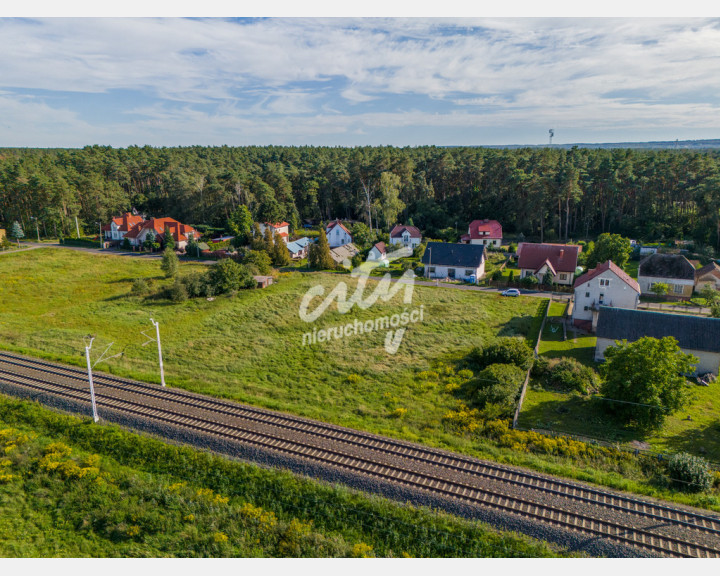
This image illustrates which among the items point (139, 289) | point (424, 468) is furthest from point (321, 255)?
point (424, 468)

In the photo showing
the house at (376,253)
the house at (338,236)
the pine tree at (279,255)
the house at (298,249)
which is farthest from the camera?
the house at (338,236)

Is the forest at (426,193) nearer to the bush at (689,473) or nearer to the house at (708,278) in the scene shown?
the house at (708,278)

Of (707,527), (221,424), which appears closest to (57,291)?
(221,424)

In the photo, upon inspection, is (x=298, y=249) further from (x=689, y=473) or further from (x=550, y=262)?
(x=689, y=473)

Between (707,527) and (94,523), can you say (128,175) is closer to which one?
(94,523)

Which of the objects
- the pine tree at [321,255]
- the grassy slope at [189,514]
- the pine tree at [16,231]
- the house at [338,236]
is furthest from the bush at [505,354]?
the pine tree at [16,231]

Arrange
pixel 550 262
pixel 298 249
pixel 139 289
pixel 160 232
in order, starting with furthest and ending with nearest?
pixel 160 232 → pixel 298 249 → pixel 550 262 → pixel 139 289
